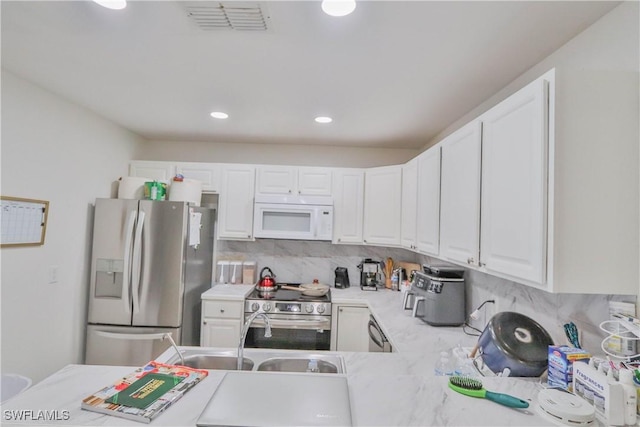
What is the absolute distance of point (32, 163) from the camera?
2246 mm

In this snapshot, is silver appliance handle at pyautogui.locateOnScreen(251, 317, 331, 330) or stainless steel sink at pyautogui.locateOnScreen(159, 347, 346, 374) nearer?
stainless steel sink at pyautogui.locateOnScreen(159, 347, 346, 374)

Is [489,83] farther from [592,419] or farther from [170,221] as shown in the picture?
[170,221]

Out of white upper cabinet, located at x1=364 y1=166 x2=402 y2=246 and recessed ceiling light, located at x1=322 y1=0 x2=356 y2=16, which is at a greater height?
recessed ceiling light, located at x1=322 y1=0 x2=356 y2=16

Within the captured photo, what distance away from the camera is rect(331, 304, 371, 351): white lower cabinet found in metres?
2.97

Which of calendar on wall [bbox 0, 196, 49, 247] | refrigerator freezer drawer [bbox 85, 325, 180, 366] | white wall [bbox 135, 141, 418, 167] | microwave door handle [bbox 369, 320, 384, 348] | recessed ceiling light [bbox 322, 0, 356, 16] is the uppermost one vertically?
recessed ceiling light [bbox 322, 0, 356, 16]

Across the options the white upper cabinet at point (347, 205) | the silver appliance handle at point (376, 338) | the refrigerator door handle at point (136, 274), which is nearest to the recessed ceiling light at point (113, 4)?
the refrigerator door handle at point (136, 274)

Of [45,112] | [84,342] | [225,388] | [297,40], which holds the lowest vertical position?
[84,342]

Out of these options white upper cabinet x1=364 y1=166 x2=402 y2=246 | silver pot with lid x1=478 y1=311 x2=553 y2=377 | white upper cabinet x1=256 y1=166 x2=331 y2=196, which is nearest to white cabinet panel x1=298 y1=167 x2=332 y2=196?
white upper cabinet x1=256 y1=166 x2=331 y2=196

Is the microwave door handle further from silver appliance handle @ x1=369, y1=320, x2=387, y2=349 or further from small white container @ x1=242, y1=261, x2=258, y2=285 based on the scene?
small white container @ x1=242, y1=261, x2=258, y2=285

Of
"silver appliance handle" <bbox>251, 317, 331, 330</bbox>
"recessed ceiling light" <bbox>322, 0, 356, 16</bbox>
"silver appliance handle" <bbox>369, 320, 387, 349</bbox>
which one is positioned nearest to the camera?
"recessed ceiling light" <bbox>322, 0, 356, 16</bbox>

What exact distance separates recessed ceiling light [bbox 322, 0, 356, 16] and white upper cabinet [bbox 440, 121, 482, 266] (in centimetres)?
86

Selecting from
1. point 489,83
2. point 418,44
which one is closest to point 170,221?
point 418,44

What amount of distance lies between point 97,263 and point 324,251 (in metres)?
2.17
